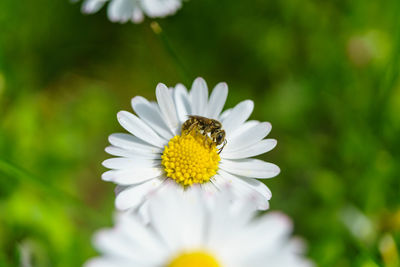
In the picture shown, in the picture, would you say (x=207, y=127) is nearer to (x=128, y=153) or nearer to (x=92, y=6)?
(x=128, y=153)

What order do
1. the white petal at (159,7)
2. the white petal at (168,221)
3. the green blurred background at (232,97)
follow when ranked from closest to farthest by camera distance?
the white petal at (168,221)
the white petal at (159,7)
the green blurred background at (232,97)

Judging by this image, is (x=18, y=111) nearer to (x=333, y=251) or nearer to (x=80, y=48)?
(x=80, y=48)

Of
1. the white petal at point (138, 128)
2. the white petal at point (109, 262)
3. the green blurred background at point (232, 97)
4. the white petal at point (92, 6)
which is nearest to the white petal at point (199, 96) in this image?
the white petal at point (138, 128)

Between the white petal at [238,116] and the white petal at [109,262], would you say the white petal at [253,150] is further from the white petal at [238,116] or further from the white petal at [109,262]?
the white petal at [109,262]

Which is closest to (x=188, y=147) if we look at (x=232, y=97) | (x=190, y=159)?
(x=190, y=159)

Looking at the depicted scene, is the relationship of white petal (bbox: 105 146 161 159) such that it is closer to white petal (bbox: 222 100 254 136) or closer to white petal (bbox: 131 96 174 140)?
white petal (bbox: 131 96 174 140)

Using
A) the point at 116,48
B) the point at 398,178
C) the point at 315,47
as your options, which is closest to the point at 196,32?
the point at 116,48
